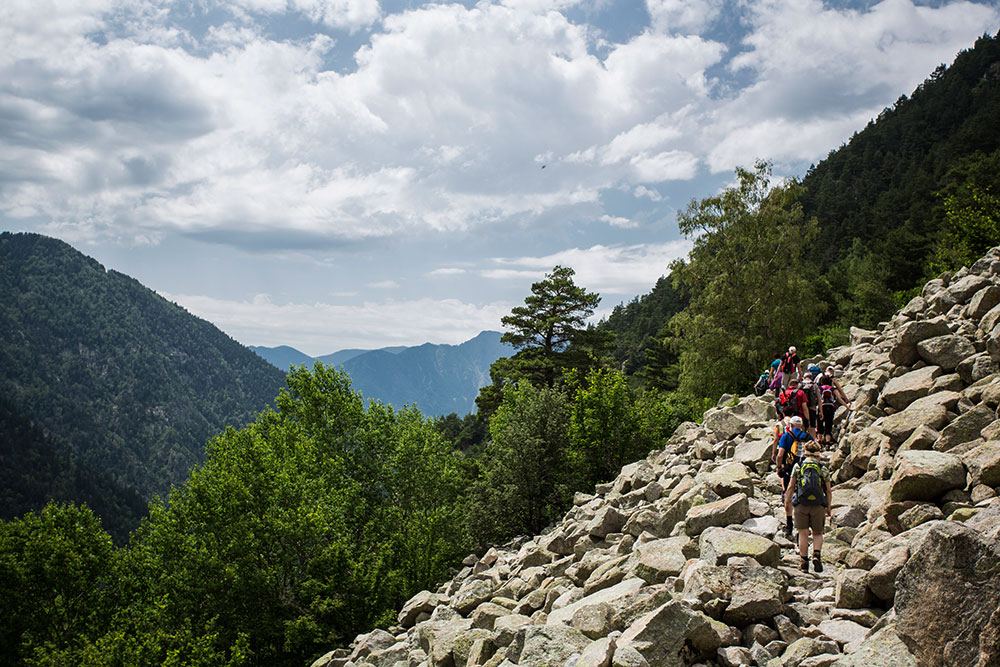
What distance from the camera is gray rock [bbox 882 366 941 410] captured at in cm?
1379

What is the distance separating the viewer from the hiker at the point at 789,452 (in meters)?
10.8

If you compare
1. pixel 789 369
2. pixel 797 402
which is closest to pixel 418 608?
pixel 797 402

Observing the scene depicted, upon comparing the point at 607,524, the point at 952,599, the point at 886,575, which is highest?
the point at 952,599

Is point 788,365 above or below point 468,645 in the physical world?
above

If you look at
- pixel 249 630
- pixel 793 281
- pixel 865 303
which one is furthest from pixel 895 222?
pixel 249 630

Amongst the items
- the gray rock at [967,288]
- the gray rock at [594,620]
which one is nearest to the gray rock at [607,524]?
the gray rock at [594,620]

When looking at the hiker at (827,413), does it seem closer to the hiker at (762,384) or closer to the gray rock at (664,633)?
the hiker at (762,384)

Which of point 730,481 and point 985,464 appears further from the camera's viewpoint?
point 730,481

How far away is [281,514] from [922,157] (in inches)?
4383

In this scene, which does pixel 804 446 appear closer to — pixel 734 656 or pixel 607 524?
pixel 734 656

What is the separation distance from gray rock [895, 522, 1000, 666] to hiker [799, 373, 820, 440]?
1026 cm

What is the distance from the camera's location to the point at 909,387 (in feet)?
45.8

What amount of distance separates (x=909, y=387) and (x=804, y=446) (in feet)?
17.8

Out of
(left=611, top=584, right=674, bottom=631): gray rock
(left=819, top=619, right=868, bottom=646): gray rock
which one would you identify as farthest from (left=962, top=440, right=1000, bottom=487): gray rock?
(left=611, top=584, right=674, bottom=631): gray rock
